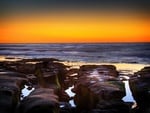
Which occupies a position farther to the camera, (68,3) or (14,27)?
(14,27)

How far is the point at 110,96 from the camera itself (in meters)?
5.20

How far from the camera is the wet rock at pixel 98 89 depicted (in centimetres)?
515

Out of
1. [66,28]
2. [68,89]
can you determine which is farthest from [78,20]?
[68,89]

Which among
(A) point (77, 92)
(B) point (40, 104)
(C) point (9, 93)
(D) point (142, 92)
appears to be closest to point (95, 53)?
(A) point (77, 92)

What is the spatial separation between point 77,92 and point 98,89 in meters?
0.93

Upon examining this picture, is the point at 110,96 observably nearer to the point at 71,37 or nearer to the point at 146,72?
the point at 146,72

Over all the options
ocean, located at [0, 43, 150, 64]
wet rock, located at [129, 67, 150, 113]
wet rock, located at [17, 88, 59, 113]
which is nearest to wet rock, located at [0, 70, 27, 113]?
wet rock, located at [17, 88, 59, 113]

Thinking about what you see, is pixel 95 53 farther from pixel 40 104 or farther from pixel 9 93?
pixel 40 104

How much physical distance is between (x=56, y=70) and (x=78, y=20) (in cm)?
114

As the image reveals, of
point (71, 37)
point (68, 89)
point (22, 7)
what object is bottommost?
point (68, 89)

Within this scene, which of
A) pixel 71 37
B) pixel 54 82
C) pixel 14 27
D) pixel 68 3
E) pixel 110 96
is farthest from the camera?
pixel 71 37

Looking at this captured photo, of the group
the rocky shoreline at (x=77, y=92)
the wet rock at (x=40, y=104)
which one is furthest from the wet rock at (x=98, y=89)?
the wet rock at (x=40, y=104)

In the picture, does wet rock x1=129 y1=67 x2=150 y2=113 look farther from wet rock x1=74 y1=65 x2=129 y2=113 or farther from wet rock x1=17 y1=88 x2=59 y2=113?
wet rock x1=17 y1=88 x2=59 y2=113

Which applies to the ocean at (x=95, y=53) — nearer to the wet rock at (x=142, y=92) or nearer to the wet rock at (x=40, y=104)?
the wet rock at (x=142, y=92)
